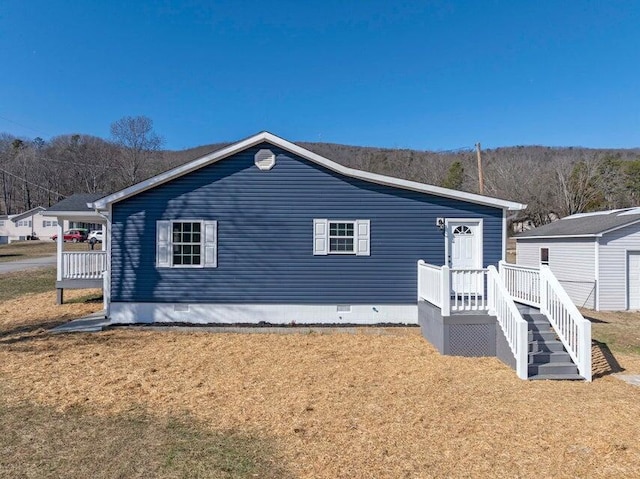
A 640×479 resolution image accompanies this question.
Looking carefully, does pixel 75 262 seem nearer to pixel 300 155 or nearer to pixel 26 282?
pixel 300 155

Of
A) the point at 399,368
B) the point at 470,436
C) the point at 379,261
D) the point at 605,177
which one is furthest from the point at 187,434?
the point at 605,177

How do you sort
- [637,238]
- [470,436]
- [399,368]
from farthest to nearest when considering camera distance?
[637,238], [399,368], [470,436]

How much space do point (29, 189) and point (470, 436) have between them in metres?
78.3

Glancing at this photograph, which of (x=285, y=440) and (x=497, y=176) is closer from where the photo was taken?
(x=285, y=440)

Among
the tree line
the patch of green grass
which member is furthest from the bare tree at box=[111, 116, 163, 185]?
the patch of green grass

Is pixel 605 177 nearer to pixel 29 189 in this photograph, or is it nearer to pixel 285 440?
pixel 285 440

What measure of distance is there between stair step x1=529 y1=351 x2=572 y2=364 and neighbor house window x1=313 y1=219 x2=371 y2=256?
4.43 meters

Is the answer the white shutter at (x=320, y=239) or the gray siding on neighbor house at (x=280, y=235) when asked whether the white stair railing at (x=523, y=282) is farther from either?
the white shutter at (x=320, y=239)

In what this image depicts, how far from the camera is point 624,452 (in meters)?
4.01

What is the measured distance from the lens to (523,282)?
8094mm

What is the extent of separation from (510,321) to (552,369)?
0.93m

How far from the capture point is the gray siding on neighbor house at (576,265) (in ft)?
48.1

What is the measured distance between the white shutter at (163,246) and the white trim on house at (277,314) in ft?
3.40

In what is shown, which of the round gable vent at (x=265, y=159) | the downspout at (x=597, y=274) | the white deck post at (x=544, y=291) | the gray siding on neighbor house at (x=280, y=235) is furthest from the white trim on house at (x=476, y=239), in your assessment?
the downspout at (x=597, y=274)
